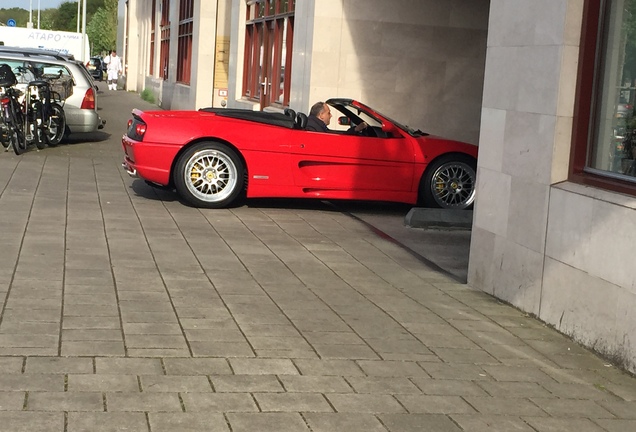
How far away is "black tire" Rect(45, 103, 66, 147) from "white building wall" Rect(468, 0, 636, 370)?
454 inches

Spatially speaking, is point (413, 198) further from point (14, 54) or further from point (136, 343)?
point (14, 54)

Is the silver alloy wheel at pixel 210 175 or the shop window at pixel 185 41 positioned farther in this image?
the shop window at pixel 185 41

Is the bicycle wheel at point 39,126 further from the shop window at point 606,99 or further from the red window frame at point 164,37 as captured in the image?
the red window frame at point 164,37

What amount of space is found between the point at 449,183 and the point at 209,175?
2862 mm

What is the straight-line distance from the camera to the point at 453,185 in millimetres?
12758

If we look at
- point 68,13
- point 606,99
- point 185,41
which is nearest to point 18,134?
point 606,99

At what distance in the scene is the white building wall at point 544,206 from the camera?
650 centimetres

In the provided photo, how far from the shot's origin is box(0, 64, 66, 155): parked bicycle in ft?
55.5

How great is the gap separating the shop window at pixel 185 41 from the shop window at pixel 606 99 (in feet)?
81.7

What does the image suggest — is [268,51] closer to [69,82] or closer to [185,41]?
[69,82]

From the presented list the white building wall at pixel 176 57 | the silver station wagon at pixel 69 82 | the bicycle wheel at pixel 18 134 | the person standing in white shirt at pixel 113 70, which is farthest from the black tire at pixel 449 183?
the person standing in white shirt at pixel 113 70

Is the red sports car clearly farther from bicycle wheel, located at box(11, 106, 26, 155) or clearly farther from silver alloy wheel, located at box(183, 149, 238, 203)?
bicycle wheel, located at box(11, 106, 26, 155)

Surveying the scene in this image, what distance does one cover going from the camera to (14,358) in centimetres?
573

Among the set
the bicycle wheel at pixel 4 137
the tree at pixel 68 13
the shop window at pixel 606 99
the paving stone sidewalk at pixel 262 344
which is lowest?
the paving stone sidewalk at pixel 262 344
